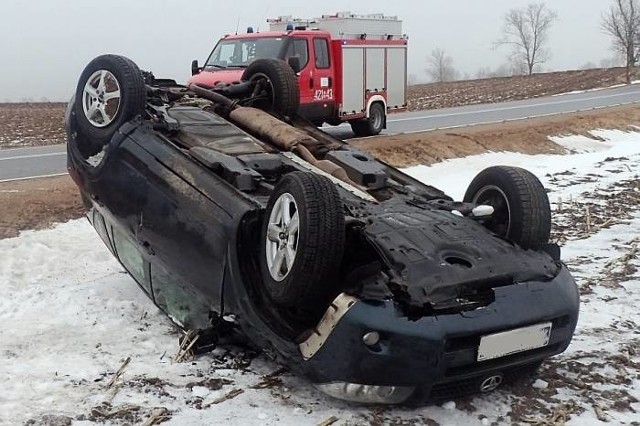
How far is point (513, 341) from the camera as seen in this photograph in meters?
3.45

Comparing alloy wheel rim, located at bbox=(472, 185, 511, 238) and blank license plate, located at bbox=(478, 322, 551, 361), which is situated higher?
alloy wheel rim, located at bbox=(472, 185, 511, 238)

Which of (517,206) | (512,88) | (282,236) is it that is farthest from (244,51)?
(512,88)

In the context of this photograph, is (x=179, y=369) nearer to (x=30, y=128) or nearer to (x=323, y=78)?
(x=323, y=78)

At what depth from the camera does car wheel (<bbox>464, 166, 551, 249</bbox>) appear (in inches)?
157

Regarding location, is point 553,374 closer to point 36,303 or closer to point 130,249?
point 130,249

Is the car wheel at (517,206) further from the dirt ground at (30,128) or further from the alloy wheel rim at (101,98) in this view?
the dirt ground at (30,128)

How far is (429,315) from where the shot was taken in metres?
3.33

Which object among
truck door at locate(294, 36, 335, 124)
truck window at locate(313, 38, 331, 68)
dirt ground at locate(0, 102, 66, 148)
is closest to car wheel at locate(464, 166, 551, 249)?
truck door at locate(294, 36, 335, 124)

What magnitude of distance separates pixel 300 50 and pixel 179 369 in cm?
1043

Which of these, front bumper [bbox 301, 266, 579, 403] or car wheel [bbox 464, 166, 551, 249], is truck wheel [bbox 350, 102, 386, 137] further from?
front bumper [bbox 301, 266, 579, 403]

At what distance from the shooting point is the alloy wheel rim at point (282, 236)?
3.52 meters

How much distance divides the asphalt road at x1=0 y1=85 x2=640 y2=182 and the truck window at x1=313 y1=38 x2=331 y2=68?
2491mm

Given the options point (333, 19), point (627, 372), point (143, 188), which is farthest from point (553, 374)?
point (333, 19)

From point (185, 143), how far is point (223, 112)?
3.31 feet
